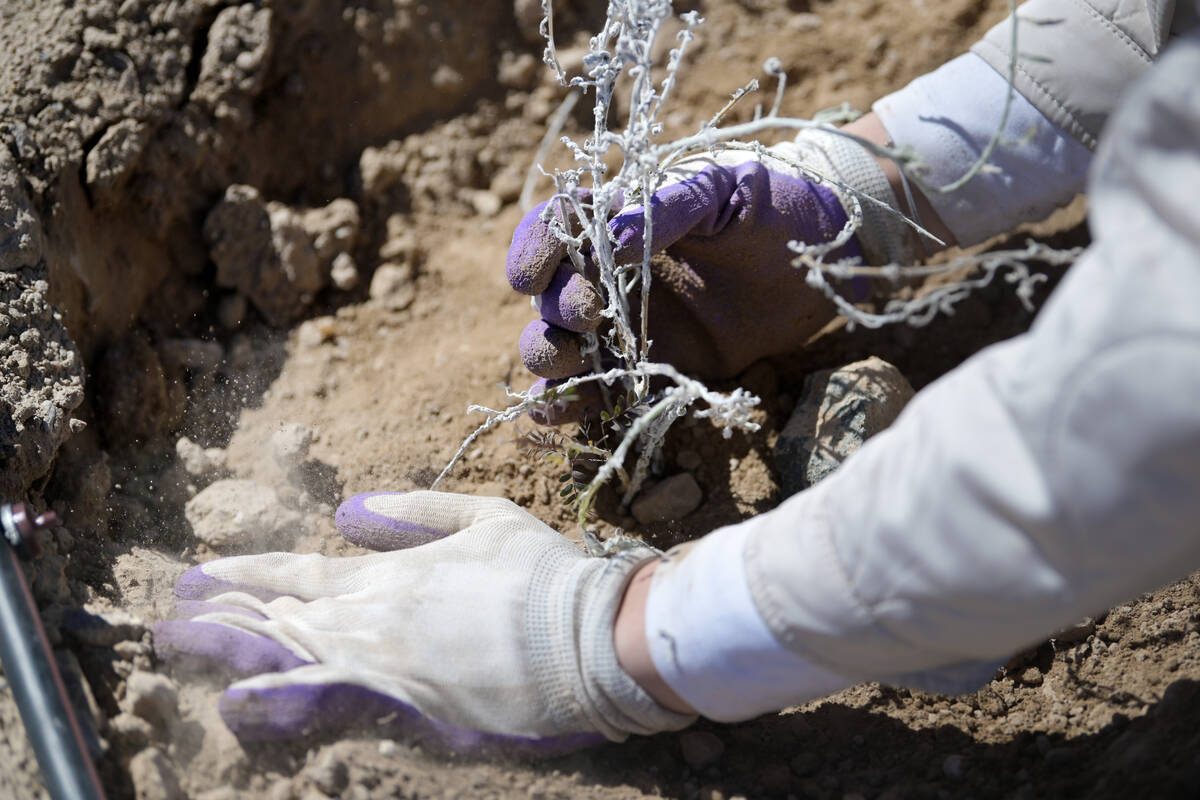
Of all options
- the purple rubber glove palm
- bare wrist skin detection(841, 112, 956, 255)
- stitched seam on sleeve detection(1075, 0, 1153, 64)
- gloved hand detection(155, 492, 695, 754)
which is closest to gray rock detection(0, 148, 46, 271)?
gloved hand detection(155, 492, 695, 754)

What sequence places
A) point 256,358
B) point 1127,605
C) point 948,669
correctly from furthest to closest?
point 256,358 → point 1127,605 → point 948,669

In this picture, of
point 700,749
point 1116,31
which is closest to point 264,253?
point 700,749

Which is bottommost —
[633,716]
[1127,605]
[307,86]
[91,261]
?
[1127,605]

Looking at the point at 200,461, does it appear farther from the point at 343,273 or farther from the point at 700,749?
the point at 700,749

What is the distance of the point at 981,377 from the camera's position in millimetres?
976

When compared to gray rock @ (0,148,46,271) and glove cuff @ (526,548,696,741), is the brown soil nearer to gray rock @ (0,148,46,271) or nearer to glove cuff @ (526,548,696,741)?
gray rock @ (0,148,46,271)

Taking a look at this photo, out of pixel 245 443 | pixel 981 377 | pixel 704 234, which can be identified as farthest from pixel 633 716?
pixel 245 443

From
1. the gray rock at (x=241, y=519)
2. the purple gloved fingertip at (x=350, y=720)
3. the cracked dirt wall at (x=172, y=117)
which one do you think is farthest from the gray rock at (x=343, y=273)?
the purple gloved fingertip at (x=350, y=720)

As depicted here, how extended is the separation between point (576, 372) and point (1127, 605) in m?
1.11

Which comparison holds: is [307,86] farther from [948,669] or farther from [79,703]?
[948,669]

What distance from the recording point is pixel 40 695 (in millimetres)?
1142

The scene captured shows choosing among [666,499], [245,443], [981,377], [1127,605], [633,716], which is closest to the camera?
[981,377]

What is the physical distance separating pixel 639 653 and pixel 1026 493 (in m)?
0.60

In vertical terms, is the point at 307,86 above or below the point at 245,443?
above
